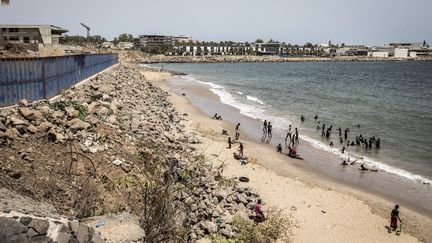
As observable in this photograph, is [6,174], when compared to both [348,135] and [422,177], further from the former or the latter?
[348,135]

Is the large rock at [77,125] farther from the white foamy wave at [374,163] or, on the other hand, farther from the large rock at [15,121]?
the white foamy wave at [374,163]

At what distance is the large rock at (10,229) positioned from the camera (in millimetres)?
6102

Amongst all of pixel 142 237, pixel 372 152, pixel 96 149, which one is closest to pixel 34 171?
pixel 96 149

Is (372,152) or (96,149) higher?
(96,149)

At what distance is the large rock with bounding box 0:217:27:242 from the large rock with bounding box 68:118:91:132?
7.73 metres

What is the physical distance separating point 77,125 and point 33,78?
4.09 metres

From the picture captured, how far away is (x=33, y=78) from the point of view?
15.9 meters

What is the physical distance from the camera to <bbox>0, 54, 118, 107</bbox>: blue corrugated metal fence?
46.1ft

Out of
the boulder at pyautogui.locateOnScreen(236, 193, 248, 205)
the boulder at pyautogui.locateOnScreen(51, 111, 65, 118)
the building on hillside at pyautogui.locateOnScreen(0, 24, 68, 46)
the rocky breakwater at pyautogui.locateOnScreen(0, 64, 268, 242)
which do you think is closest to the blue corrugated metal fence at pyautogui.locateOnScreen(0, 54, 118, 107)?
the rocky breakwater at pyautogui.locateOnScreen(0, 64, 268, 242)

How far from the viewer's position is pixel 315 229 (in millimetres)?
13758

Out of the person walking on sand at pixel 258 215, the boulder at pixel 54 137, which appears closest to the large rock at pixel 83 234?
the boulder at pixel 54 137

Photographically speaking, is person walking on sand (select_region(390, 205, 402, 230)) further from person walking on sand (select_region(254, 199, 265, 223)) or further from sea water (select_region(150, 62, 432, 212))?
sea water (select_region(150, 62, 432, 212))

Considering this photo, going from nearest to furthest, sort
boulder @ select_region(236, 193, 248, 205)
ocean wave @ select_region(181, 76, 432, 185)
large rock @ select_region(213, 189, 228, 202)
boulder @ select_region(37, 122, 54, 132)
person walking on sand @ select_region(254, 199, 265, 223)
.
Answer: boulder @ select_region(37, 122, 54, 132) < person walking on sand @ select_region(254, 199, 265, 223) < large rock @ select_region(213, 189, 228, 202) < boulder @ select_region(236, 193, 248, 205) < ocean wave @ select_region(181, 76, 432, 185)

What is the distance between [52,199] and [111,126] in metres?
6.71
